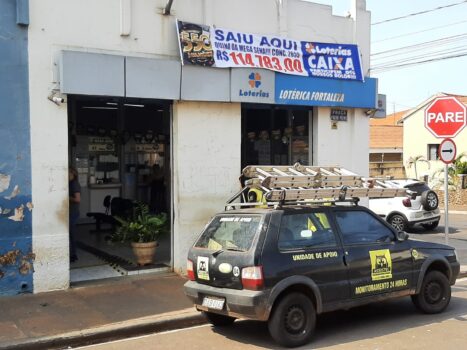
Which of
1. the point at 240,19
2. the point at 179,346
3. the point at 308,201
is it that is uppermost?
the point at 240,19

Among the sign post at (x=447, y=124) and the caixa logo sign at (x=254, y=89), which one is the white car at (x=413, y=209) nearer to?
the sign post at (x=447, y=124)

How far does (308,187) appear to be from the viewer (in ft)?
22.9

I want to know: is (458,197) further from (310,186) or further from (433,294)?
(310,186)

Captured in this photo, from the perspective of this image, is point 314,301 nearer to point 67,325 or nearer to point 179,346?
point 179,346

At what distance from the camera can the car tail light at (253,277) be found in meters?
5.73

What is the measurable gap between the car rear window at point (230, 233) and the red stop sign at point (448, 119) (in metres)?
6.14

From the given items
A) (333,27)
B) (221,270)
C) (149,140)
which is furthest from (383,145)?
(221,270)

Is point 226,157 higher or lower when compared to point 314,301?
higher

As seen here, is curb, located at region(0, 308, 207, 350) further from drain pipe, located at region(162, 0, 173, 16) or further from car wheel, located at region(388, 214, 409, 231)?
car wheel, located at region(388, 214, 409, 231)

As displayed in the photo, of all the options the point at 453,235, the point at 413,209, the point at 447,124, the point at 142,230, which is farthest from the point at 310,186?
the point at 453,235

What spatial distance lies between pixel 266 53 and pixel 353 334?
561 centimetres

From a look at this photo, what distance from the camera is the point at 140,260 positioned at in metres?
9.87

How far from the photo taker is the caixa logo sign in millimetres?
9938

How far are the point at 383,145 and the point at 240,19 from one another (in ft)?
118
